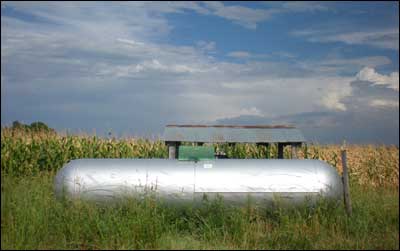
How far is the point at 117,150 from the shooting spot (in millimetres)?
16094

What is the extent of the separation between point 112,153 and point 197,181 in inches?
288

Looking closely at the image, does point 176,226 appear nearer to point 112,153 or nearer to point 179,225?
point 179,225

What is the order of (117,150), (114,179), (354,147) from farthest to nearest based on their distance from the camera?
(354,147)
(117,150)
(114,179)

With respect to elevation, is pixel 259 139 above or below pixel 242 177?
above

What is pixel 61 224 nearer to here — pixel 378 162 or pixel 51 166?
pixel 51 166

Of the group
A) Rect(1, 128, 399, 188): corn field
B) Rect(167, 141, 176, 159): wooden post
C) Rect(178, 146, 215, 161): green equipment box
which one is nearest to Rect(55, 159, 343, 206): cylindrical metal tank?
Rect(178, 146, 215, 161): green equipment box

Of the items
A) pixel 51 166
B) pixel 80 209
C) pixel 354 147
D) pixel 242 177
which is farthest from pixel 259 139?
pixel 354 147

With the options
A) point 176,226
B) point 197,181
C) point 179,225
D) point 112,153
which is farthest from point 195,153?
point 112,153

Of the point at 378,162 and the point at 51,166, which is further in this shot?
the point at 378,162

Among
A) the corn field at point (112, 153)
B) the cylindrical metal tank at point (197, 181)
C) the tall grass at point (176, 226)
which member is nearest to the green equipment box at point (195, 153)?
the cylindrical metal tank at point (197, 181)

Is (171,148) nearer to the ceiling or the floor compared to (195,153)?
nearer to the ceiling

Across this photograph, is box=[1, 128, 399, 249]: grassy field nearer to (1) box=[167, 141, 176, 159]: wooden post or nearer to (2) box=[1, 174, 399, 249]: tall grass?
(2) box=[1, 174, 399, 249]: tall grass

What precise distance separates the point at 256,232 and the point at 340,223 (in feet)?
5.44

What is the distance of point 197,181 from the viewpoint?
9.13 metres
